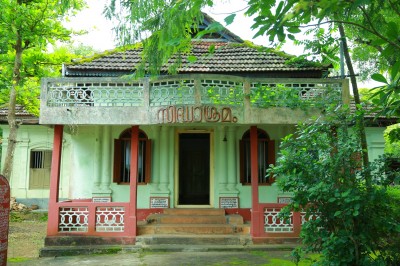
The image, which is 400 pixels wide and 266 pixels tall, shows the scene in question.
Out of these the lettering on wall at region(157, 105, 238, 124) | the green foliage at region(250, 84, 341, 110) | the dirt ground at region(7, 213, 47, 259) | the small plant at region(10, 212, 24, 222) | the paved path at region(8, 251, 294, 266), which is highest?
the green foliage at region(250, 84, 341, 110)

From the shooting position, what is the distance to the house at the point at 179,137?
28.1ft

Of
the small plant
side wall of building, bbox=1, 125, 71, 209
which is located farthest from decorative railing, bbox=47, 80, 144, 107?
side wall of building, bbox=1, 125, 71, 209

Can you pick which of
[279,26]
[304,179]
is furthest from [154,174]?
[279,26]

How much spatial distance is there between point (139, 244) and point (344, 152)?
5320 mm

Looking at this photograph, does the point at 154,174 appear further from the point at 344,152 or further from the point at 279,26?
the point at 279,26

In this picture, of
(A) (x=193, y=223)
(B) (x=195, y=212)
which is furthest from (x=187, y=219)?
(B) (x=195, y=212)

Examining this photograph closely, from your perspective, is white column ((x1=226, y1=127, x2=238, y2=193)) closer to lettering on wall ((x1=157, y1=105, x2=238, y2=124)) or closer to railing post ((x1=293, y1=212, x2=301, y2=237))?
railing post ((x1=293, y1=212, x2=301, y2=237))

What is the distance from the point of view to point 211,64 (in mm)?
10945

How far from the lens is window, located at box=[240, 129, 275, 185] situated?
427 inches

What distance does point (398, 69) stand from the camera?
10.5 ft

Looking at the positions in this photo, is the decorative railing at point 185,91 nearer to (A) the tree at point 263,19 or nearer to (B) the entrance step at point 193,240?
(A) the tree at point 263,19

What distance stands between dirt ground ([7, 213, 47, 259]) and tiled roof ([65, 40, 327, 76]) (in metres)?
4.66

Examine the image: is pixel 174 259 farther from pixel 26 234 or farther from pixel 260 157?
pixel 26 234

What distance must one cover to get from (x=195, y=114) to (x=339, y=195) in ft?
13.5
